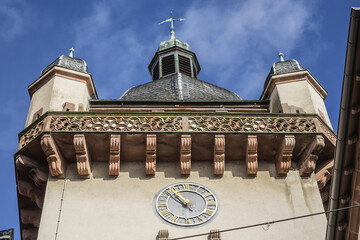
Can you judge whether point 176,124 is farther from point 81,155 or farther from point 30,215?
point 30,215

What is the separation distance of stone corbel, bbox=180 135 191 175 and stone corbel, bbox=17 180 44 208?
127 inches

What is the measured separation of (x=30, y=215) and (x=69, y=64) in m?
4.11

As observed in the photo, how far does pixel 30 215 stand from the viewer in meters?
17.0

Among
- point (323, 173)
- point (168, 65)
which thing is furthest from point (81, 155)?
point (168, 65)

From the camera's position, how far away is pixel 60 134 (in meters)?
15.8

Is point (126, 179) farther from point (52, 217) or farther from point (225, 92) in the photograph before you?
point (225, 92)

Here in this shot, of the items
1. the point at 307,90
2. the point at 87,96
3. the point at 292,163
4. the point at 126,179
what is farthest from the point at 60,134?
the point at 307,90

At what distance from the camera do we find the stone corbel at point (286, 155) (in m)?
15.9

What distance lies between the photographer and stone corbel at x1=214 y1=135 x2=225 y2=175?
52.3ft

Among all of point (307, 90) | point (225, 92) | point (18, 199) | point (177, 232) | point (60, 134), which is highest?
point (225, 92)

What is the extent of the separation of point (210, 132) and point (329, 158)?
112 inches

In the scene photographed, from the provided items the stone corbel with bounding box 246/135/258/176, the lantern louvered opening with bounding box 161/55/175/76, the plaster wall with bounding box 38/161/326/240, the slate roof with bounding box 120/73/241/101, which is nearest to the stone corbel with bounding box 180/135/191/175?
the plaster wall with bounding box 38/161/326/240

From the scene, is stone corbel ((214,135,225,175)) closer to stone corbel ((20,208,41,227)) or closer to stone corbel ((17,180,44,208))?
stone corbel ((17,180,44,208))

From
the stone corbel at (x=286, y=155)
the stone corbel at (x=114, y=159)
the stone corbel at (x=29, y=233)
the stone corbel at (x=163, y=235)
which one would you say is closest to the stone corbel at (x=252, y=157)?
the stone corbel at (x=286, y=155)
